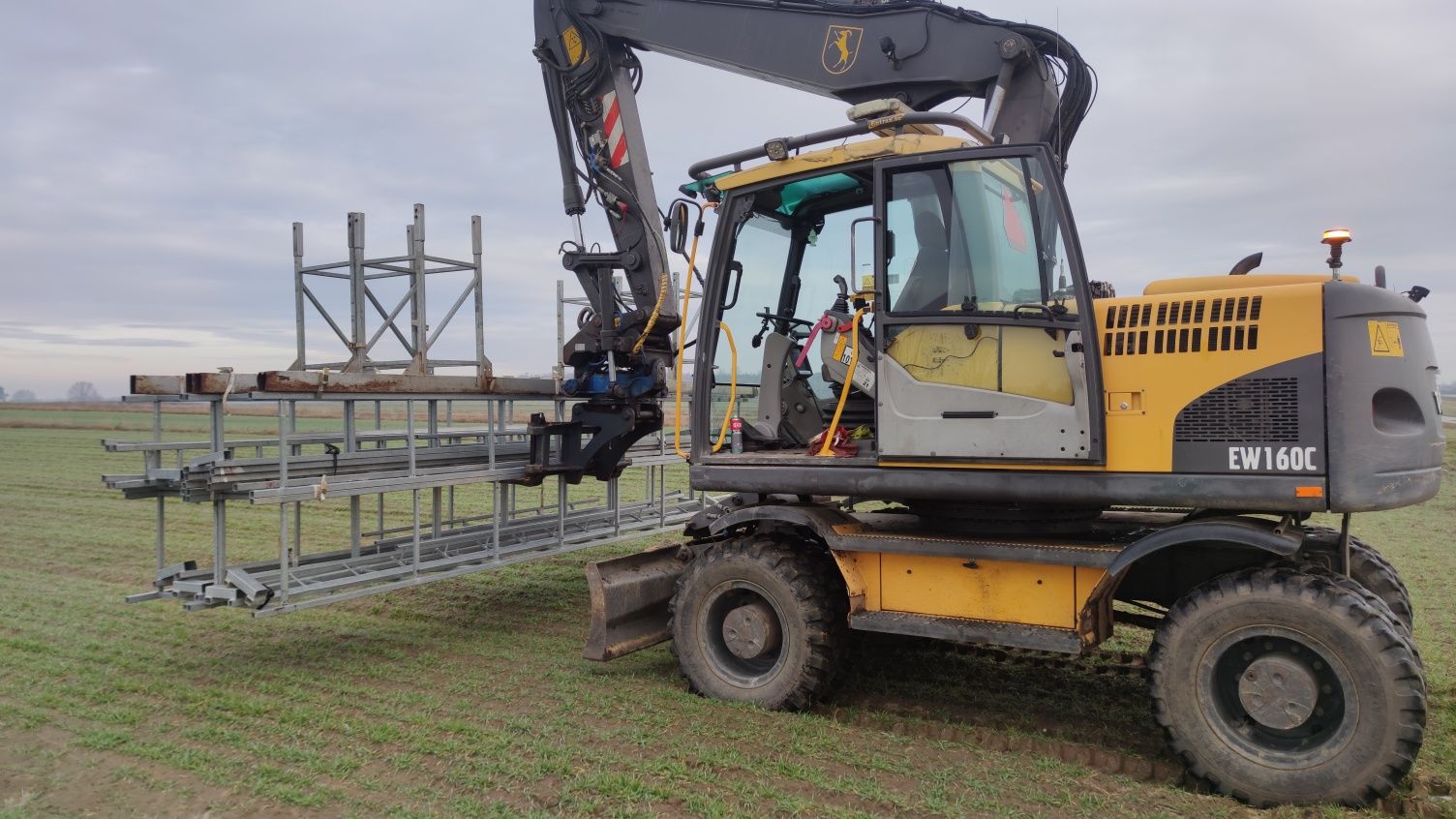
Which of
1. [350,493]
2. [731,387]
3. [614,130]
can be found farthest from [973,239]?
[350,493]

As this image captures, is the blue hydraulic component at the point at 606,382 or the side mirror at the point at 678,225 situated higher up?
the side mirror at the point at 678,225

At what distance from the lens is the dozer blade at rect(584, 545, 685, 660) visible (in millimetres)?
5703

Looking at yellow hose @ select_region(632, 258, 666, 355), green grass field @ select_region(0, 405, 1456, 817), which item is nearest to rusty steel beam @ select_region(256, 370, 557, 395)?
yellow hose @ select_region(632, 258, 666, 355)

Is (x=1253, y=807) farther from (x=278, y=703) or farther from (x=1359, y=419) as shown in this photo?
(x=278, y=703)

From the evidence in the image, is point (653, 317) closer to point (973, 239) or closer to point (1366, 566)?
point (973, 239)

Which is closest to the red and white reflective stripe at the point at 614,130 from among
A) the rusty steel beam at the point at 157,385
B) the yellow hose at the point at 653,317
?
the yellow hose at the point at 653,317

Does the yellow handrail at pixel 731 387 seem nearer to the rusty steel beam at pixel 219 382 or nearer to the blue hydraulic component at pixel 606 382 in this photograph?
the blue hydraulic component at pixel 606 382

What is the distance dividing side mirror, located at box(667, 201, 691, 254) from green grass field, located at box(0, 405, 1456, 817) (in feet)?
8.64

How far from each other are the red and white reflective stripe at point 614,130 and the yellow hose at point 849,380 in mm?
3095

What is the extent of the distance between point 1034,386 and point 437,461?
14.3 ft

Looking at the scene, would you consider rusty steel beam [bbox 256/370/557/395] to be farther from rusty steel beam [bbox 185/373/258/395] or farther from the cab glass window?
the cab glass window

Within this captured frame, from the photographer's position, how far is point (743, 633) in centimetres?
551

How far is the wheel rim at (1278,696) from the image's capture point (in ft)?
13.3

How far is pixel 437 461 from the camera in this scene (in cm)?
698
